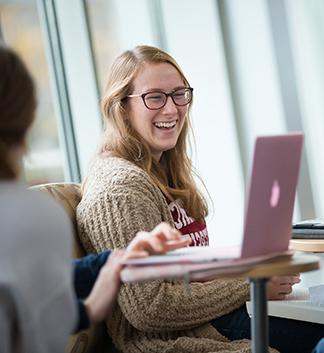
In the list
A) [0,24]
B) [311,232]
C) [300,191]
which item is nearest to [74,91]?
[0,24]

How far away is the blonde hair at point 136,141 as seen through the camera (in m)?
2.32

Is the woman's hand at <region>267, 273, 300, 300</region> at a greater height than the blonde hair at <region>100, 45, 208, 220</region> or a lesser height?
lesser

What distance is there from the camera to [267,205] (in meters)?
1.53

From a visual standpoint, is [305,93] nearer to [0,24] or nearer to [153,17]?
[153,17]

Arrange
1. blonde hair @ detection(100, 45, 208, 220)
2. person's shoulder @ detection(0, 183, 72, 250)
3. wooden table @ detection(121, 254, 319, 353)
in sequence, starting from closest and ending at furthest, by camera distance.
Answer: person's shoulder @ detection(0, 183, 72, 250), wooden table @ detection(121, 254, 319, 353), blonde hair @ detection(100, 45, 208, 220)

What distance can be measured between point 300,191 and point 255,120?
48 centimetres

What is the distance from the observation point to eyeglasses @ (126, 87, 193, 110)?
A: 238 centimetres

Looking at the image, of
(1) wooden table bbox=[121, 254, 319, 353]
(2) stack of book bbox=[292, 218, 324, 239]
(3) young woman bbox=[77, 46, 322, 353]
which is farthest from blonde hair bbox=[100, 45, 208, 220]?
(1) wooden table bbox=[121, 254, 319, 353]

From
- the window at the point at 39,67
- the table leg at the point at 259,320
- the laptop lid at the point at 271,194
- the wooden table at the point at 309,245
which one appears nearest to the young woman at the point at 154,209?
the wooden table at the point at 309,245

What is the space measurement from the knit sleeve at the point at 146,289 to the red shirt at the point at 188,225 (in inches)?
6.2

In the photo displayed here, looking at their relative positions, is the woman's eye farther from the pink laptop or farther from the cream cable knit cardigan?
the pink laptop

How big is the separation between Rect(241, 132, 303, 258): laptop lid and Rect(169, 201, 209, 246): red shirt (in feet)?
2.36

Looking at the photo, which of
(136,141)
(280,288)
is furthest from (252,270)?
(136,141)

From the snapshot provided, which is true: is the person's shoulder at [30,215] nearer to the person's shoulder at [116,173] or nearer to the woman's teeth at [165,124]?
the person's shoulder at [116,173]
